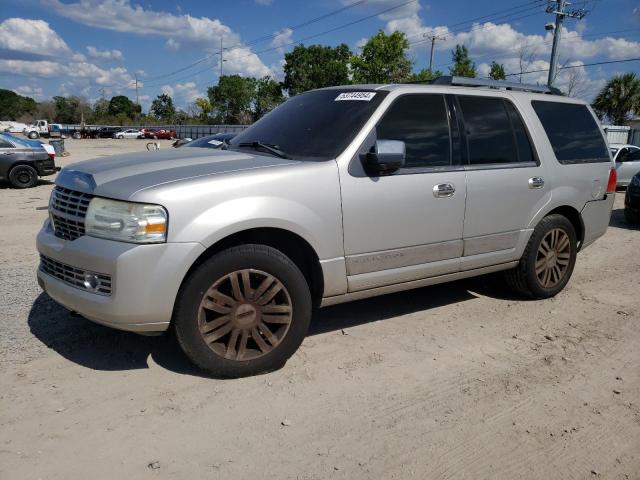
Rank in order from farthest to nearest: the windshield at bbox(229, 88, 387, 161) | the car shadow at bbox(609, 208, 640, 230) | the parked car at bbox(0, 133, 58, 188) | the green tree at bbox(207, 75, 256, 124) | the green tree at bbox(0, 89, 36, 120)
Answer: the green tree at bbox(0, 89, 36, 120) < the green tree at bbox(207, 75, 256, 124) < the parked car at bbox(0, 133, 58, 188) < the car shadow at bbox(609, 208, 640, 230) < the windshield at bbox(229, 88, 387, 161)

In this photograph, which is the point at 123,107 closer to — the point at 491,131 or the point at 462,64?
the point at 462,64

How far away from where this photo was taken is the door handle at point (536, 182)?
4.73 metres

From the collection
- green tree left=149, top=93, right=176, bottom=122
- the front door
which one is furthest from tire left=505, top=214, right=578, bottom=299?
green tree left=149, top=93, right=176, bottom=122

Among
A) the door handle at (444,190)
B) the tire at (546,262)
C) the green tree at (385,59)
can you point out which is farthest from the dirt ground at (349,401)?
the green tree at (385,59)

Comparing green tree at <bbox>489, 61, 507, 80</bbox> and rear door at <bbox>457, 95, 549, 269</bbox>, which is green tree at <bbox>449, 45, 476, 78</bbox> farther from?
rear door at <bbox>457, 95, 549, 269</bbox>

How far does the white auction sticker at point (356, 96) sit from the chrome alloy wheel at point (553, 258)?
216cm

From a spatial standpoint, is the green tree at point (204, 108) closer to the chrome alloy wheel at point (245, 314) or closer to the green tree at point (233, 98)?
the green tree at point (233, 98)

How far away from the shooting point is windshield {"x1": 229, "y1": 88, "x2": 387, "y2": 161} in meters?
3.88

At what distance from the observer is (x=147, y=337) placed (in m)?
4.10

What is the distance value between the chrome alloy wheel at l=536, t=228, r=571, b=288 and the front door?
1168mm

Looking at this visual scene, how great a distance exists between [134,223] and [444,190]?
89.8 inches

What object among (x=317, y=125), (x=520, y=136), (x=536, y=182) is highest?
(x=317, y=125)

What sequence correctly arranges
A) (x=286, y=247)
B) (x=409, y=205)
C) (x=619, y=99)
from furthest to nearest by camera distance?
(x=619, y=99)
(x=409, y=205)
(x=286, y=247)

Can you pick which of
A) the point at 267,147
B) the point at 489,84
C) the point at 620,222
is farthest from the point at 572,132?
the point at 620,222
